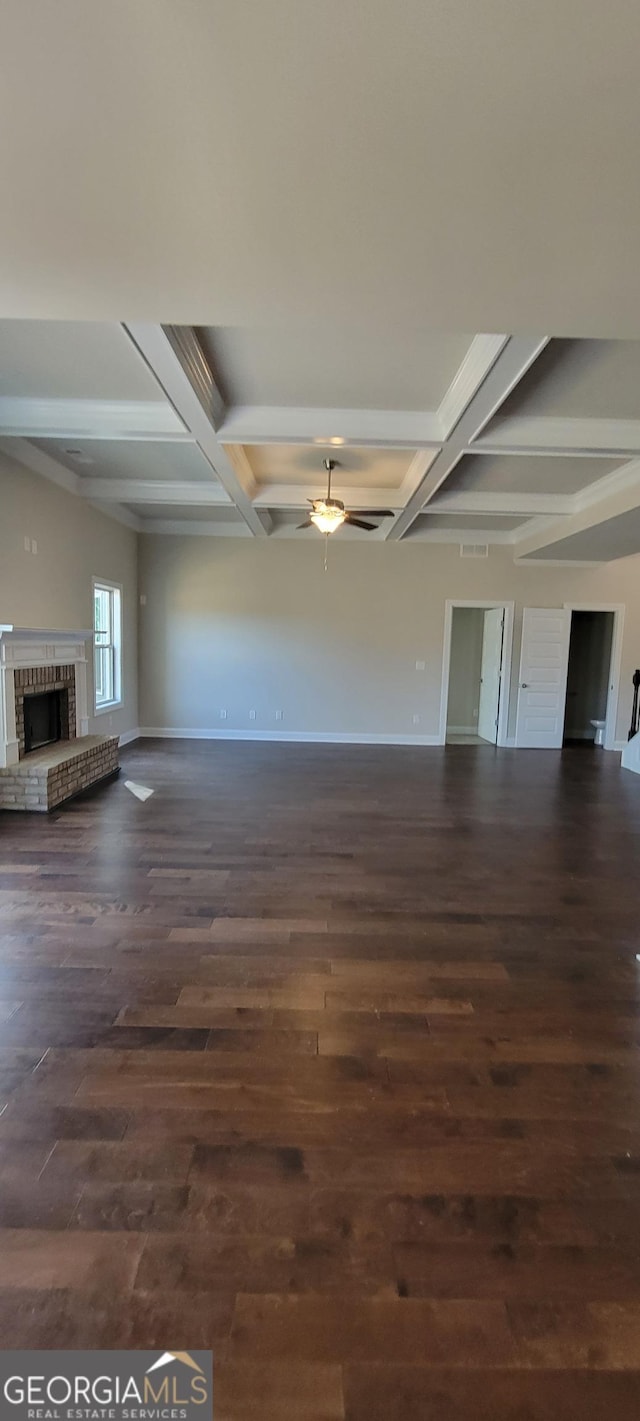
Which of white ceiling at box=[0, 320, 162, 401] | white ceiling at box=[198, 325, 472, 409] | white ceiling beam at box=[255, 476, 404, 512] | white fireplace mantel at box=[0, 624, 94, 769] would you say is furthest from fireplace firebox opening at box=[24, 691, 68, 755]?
white ceiling at box=[198, 325, 472, 409]

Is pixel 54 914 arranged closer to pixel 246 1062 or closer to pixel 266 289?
pixel 246 1062

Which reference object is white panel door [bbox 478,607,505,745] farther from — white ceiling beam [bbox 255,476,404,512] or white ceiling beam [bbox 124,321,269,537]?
white ceiling beam [bbox 124,321,269,537]

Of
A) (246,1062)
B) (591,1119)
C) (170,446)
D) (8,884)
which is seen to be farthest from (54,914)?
(170,446)

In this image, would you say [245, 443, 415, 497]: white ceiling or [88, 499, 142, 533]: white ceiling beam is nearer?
[245, 443, 415, 497]: white ceiling

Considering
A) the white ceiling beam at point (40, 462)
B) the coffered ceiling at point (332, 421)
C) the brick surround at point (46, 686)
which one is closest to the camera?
the coffered ceiling at point (332, 421)

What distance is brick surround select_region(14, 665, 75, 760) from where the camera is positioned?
5152mm

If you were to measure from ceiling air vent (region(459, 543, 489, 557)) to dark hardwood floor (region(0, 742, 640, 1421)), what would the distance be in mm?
5639

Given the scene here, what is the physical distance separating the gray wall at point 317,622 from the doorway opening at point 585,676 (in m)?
1.08

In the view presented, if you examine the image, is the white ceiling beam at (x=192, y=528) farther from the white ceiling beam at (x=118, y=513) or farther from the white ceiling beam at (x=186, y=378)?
the white ceiling beam at (x=186, y=378)

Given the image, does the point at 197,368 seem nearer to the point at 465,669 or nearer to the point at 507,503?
the point at 507,503

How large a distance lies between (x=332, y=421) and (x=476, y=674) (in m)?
6.27

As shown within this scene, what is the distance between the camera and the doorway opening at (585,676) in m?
9.56

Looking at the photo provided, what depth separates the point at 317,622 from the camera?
8367 mm

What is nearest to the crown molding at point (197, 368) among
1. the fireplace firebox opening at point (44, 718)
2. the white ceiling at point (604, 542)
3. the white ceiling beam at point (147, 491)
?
the white ceiling beam at point (147, 491)
